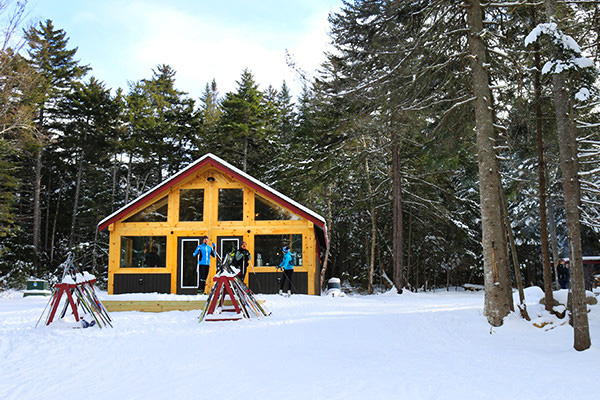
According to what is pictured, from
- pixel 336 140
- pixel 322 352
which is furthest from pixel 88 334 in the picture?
pixel 336 140

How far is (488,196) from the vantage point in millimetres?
8016

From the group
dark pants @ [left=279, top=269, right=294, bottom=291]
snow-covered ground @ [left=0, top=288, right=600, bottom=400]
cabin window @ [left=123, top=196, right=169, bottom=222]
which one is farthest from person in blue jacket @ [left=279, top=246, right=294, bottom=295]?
snow-covered ground @ [left=0, top=288, right=600, bottom=400]

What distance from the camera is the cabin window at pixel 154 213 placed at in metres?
16.3

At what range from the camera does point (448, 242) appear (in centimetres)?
2641

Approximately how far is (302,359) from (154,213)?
1208cm

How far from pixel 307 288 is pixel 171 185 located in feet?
19.7

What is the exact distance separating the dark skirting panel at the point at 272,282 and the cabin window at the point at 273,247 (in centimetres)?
38

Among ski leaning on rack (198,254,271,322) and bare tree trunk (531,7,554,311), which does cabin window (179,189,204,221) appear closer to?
ski leaning on rack (198,254,271,322)

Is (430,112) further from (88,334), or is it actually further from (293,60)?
(88,334)

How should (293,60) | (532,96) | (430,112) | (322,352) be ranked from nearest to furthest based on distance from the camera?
(322,352)
(532,96)
(430,112)
(293,60)

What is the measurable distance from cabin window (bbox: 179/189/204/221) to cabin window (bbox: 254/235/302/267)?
230 cm

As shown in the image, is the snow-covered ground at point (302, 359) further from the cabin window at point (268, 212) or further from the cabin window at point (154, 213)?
the cabin window at point (154, 213)

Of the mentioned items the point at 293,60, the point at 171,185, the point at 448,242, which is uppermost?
the point at 293,60

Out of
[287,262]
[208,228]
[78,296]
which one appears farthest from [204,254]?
[78,296]
